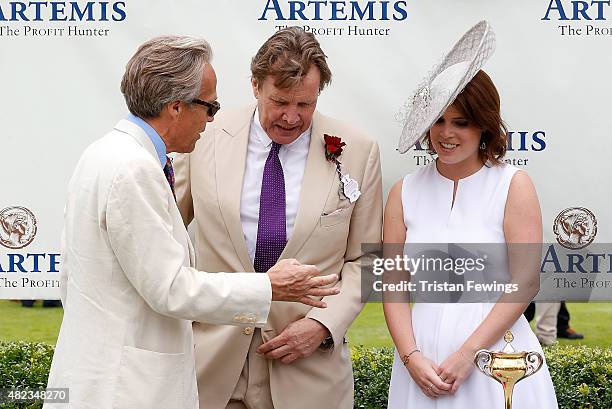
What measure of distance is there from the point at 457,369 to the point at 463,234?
0.45 meters

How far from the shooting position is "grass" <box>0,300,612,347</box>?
32.7 ft

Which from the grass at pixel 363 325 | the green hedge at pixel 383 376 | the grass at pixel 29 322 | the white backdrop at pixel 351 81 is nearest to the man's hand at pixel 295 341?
the white backdrop at pixel 351 81

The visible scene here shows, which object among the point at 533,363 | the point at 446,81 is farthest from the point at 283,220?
the point at 533,363

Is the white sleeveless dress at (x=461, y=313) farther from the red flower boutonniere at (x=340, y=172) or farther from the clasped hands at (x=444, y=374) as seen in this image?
the red flower boutonniere at (x=340, y=172)

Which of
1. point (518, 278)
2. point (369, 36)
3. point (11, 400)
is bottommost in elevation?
point (11, 400)

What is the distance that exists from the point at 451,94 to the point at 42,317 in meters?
8.87

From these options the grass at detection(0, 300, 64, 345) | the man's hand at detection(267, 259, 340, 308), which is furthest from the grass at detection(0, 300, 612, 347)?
the man's hand at detection(267, 259, 340, 308)

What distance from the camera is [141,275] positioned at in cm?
275

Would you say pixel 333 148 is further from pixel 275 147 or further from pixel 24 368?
pixel 24 368

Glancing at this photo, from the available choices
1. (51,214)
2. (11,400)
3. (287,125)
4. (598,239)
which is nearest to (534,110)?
(598,239)

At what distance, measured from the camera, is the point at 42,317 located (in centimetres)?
1153

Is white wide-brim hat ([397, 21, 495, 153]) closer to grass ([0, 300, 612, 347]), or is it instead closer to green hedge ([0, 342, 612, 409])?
green hedge ([0, 342, 612, 409])

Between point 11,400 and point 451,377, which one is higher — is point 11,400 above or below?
below

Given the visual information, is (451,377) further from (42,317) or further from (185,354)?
(42,317)
